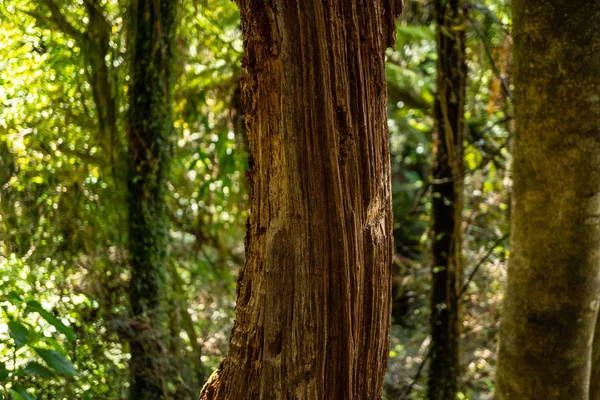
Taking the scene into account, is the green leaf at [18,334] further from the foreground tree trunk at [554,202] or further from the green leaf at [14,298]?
the foreground tree trunk at [554,202]

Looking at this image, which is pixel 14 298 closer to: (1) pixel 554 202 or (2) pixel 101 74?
(2) pixel 101 74

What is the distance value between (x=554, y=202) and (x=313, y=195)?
1.18 m

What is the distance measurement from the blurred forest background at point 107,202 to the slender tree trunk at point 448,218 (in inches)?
4.4

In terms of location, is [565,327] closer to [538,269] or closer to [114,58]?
[538,269]

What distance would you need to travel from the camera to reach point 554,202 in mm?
2393

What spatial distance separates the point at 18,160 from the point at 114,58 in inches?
27.8

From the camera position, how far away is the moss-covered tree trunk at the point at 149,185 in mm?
3229

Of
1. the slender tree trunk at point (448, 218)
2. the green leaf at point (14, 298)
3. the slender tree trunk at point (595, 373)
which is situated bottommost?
the slender tree trunk at point (595, 373)

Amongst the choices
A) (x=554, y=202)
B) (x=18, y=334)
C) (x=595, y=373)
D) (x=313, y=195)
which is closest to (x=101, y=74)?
(x=18, y=334)

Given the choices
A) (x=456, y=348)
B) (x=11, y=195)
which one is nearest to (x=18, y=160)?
(x=11, y=195)

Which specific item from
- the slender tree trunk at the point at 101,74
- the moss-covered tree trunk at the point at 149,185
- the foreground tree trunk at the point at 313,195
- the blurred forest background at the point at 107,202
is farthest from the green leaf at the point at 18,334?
the slender tree trunk at the point at 101,74

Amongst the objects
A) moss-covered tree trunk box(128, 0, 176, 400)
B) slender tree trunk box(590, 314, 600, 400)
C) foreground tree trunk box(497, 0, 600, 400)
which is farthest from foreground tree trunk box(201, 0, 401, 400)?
moss-covered tree trunk box(128, 0, 176, 400)

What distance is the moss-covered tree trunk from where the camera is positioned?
10.6 ft

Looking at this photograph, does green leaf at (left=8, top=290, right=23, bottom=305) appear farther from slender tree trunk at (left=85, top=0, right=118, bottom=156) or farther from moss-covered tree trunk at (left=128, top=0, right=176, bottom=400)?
slender tree trunk at (left=85, top=0, right=118, bottom=156)
